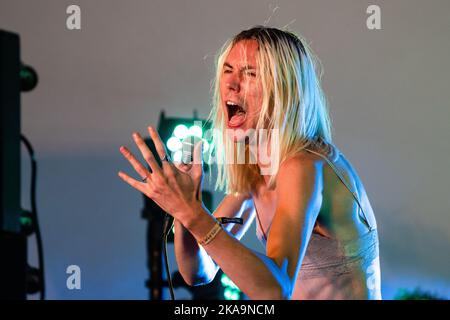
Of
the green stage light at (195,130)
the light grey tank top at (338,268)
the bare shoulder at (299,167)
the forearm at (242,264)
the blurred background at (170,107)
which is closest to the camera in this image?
the forearm at (242,264)

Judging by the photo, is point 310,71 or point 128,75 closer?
point 310,71

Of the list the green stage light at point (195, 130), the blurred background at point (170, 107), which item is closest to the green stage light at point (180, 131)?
the green stage light at point (195, 130)

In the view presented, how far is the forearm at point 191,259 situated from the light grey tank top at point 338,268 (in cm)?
27

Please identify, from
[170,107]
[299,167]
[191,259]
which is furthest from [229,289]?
[299,167]

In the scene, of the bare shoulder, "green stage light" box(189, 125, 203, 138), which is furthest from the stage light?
the bare shoulder

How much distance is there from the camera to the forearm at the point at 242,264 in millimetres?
1416

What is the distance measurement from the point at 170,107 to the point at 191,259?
226cm

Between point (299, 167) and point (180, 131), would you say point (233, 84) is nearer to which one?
point (299, 167)

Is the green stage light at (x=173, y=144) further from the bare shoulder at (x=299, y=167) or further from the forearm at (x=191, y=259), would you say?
the bare shoulder at (x=299, y=167)

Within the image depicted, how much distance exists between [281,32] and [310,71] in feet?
0.41

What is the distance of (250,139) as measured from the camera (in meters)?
1.94

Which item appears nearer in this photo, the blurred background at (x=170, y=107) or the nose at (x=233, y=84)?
the nose at (x=233, y=84)
